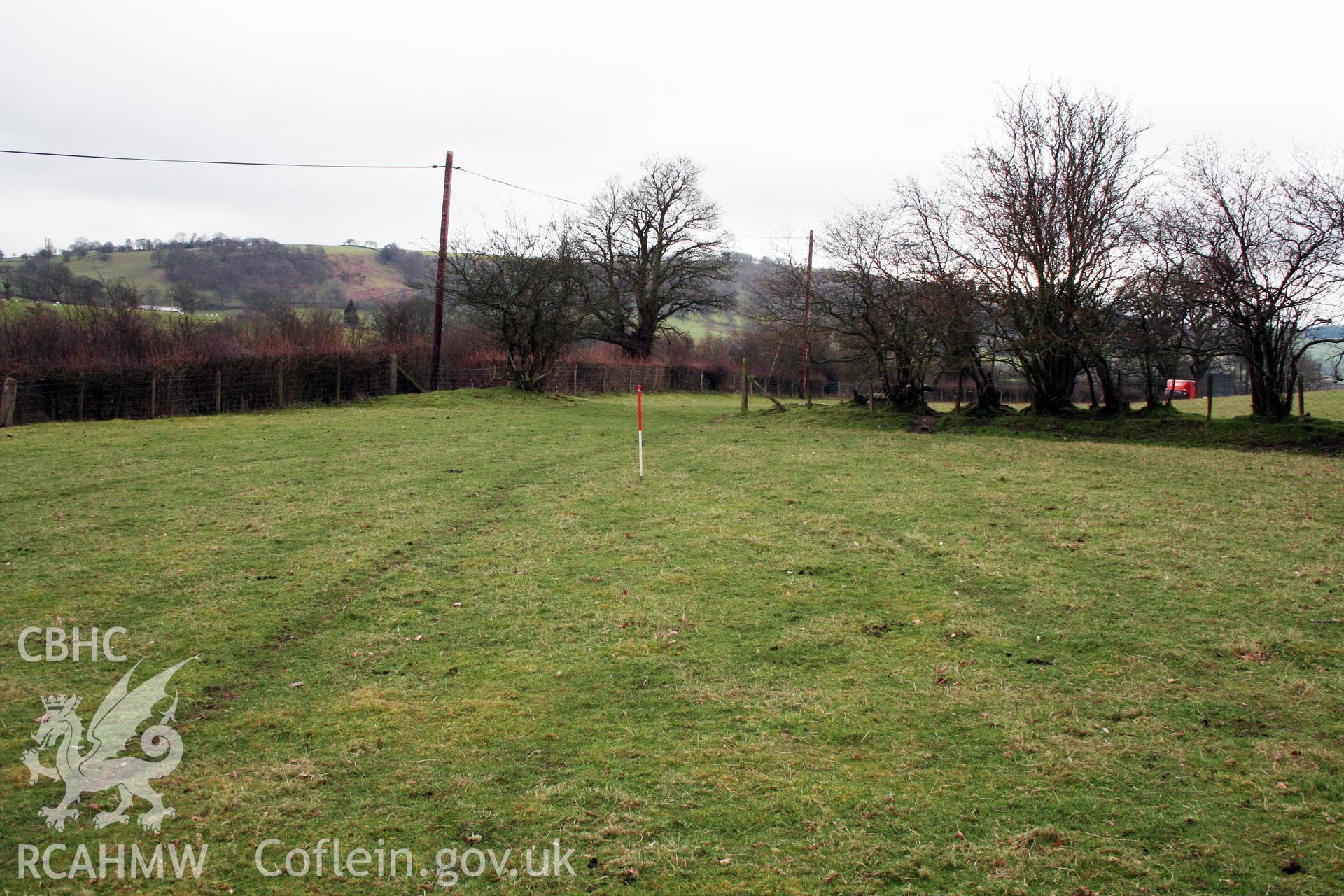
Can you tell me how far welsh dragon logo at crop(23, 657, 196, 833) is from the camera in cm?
362

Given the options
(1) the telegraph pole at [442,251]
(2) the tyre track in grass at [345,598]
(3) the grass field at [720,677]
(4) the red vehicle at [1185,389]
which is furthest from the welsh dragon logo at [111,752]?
(4) the red vehicle at [1185,389]

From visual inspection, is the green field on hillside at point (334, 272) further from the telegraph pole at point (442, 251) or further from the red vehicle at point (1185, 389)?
the red vehicle at point (1185, 389)

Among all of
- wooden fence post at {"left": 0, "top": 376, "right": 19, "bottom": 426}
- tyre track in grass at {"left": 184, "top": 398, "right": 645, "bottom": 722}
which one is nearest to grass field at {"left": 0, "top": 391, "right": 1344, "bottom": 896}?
tyre track in grass at {"left": 184, "top": 398, "right": 645, "bottom": 722}

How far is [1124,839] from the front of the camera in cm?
343

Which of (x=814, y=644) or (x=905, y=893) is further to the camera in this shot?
(x=814, y=644)

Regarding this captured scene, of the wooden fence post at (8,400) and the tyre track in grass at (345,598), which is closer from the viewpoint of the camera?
the tyre track in grass at (345,598)

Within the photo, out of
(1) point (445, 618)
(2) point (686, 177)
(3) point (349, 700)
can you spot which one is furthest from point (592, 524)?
(2) point (686, 177)

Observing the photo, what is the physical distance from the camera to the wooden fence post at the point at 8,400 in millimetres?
17344

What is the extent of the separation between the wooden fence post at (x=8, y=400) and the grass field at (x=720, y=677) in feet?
27.9

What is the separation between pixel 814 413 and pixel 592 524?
15853 mm

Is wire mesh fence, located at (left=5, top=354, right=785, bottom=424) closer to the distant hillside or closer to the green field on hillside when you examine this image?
the green field on hillside

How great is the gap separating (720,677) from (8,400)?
61.6ft

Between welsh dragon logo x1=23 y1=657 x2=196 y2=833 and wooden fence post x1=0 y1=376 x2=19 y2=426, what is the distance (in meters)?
16.5

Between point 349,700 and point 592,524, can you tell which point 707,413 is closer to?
point 592,524
